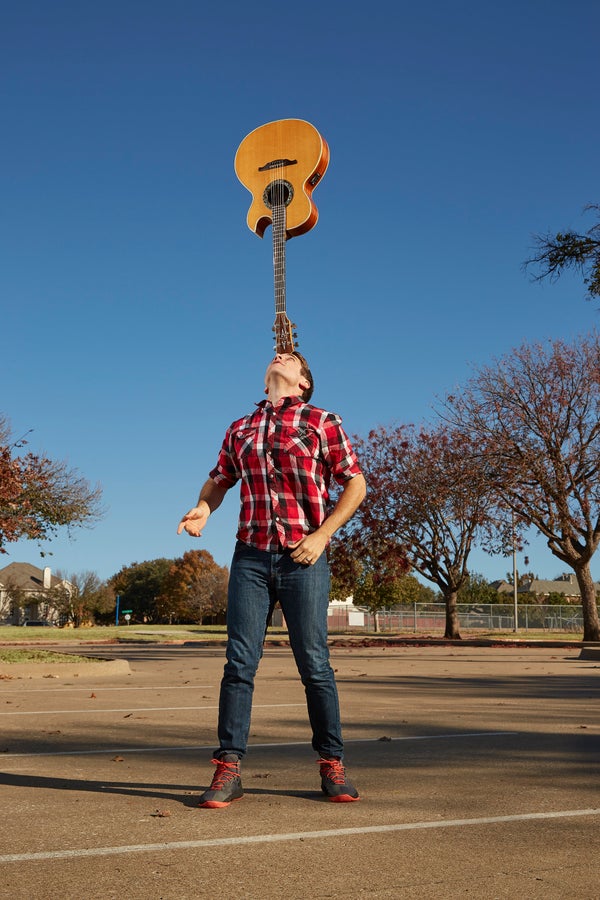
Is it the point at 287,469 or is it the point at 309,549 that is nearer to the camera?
the point at 309,549

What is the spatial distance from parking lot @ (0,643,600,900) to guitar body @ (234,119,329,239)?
187 inches

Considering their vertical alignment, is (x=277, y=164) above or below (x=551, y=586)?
above

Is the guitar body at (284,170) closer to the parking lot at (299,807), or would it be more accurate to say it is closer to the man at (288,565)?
the parking lot at (299,807)

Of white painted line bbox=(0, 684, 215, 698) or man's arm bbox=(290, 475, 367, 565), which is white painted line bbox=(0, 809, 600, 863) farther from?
white painted line bbox=(0, 684, 215, 698)

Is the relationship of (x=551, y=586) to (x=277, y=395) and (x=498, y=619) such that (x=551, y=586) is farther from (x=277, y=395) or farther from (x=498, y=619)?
(x=277, y=395)

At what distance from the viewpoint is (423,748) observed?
605cm

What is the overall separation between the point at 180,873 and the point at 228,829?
658mm

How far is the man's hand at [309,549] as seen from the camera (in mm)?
4191

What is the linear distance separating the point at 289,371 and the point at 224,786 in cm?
198

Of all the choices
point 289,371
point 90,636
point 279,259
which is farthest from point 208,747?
point 90,636

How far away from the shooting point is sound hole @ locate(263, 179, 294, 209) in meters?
9.30

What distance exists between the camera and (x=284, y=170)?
9.36 meters

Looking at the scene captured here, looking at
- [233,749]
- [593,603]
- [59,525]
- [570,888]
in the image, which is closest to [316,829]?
[233,749]

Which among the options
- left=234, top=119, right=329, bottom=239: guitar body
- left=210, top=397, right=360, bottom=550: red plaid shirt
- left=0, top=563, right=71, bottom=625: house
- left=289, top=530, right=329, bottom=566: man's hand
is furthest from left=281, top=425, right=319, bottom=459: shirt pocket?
left=0, top=563, right=71, bottom=625: house
